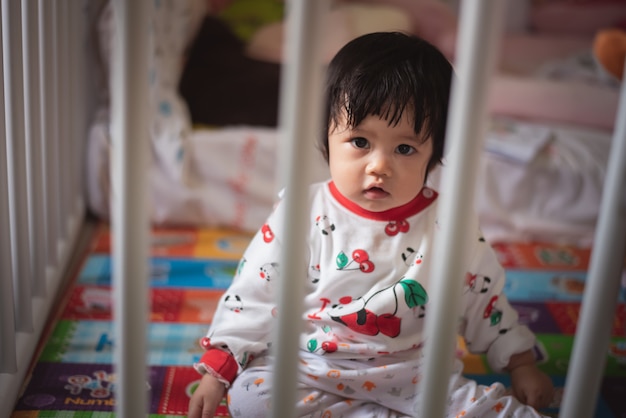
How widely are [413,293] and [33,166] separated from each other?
0.54 meters

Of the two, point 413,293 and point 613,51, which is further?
point 613,51

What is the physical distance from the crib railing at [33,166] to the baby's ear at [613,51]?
45.4 inches

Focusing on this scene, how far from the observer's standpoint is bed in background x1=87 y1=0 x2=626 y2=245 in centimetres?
159

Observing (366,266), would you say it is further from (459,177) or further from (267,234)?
(459,177)

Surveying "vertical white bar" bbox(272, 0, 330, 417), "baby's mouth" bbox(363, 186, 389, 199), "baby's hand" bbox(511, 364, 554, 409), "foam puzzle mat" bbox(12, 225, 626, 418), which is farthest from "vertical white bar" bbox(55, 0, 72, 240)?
"baby's hand" bbox(511, 364, 554, 409)

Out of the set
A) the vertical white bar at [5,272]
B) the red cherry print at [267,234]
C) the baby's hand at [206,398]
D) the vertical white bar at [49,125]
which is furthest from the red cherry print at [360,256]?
the vertical white bar at [49,125]

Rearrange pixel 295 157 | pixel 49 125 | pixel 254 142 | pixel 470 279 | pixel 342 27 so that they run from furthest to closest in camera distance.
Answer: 1. pixel 342 27
2. pixel 254 142
3. pixel 49 125
4. pixel 470 279
5. pixel 295 157

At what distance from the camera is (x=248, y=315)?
90 centimetres

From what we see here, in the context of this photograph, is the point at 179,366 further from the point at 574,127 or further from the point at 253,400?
the point at 574,127

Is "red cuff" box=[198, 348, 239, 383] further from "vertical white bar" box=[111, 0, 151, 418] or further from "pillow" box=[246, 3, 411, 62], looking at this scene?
"pillow" box=[246, 3, 411, 62]

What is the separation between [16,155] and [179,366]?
1.26 ft

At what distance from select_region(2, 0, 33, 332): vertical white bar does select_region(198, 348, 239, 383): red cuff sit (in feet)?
0.91

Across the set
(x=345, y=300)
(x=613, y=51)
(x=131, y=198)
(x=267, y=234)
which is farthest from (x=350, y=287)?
(x=613, y=51)

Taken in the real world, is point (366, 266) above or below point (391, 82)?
below
